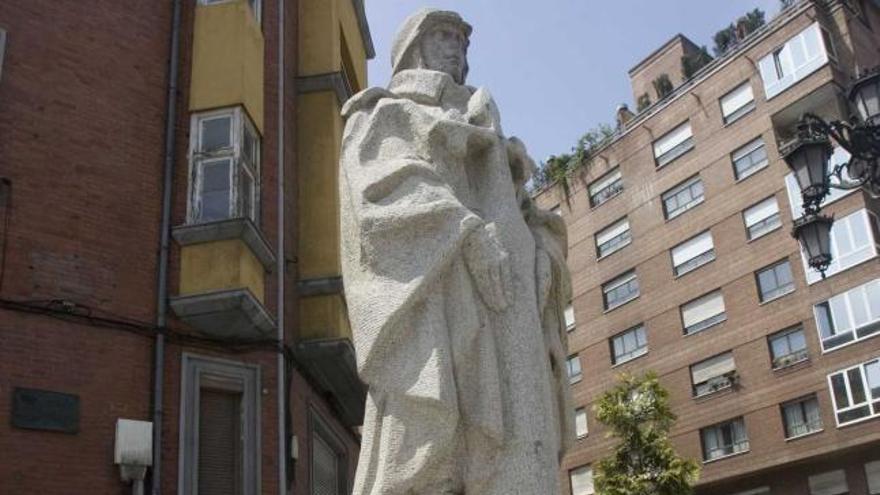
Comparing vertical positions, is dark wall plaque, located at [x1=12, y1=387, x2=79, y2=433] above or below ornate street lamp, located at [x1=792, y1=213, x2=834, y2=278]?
below

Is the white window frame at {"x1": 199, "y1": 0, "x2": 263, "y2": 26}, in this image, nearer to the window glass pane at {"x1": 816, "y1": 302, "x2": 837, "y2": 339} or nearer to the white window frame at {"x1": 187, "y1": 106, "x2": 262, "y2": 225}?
the white window frame at {"x1": 187, "y1": 106, "x2": 262, "y2": 225}

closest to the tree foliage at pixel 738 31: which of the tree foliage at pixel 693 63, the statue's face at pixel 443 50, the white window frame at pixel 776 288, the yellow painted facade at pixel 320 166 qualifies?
the tree foliage at pixel 693 63

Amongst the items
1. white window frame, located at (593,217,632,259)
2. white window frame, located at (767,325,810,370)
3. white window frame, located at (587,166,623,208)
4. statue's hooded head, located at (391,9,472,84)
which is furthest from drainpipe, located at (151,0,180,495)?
white window frame, located at (587,166,623,208)

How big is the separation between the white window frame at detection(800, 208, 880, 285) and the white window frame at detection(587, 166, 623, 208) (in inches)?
467

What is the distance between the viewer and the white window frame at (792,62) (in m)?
39.3

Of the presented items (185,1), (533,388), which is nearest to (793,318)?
(185,1)

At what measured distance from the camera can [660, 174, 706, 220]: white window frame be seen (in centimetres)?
4253

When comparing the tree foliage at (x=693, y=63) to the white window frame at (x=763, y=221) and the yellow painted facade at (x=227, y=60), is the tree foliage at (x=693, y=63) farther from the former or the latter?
the yellow painted facade at (x=227, y=60)

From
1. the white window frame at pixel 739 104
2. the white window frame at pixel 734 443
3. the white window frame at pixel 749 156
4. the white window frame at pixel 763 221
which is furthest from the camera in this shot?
the white window frame at pixel 739 104

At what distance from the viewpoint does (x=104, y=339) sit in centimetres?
1240

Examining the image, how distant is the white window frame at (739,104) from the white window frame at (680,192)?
254cm

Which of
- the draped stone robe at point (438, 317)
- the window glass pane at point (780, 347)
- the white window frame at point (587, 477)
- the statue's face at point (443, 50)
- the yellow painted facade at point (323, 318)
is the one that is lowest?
the draped stone robe at point (438, 317)

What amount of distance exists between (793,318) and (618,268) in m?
9.40

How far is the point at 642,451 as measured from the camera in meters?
29.8
